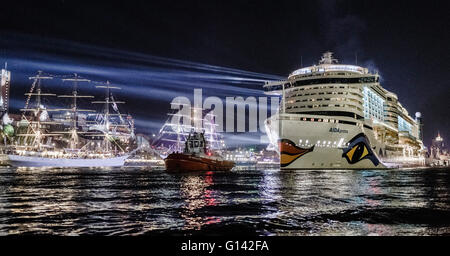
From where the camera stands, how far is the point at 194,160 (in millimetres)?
54031

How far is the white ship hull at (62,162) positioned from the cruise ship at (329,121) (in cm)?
6361

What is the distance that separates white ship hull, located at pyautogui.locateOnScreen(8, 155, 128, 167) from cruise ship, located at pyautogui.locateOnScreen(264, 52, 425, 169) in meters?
63.6

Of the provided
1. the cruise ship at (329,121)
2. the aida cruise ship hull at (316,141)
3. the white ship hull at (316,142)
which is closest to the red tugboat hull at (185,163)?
the cruise ship at (329,121)

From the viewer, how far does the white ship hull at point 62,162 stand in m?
83.8

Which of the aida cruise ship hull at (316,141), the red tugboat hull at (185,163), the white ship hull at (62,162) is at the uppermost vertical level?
the aida cruise ship hull at (316,141)

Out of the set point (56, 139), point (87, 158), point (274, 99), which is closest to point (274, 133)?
point (274, 99)

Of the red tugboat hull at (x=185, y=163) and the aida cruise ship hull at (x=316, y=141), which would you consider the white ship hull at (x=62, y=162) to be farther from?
the aida cruise ship hull at (x=316, y=141)

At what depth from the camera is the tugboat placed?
53625 millimetres

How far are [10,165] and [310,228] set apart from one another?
313 feet

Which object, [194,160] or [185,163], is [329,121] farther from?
[185,163]

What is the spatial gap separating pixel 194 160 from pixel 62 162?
5590cm

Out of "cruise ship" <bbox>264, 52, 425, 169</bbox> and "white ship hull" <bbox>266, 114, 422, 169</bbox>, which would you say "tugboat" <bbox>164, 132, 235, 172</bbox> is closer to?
"cruise ship" <bbox>264, 52, 425, 169</bbox>

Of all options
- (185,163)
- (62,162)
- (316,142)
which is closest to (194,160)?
(185,163)

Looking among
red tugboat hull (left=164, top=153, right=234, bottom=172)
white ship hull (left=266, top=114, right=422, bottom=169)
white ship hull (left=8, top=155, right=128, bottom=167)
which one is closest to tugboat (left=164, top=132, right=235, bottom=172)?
red tugboat hull (left=164, top=153, right=234, bottom=172)
